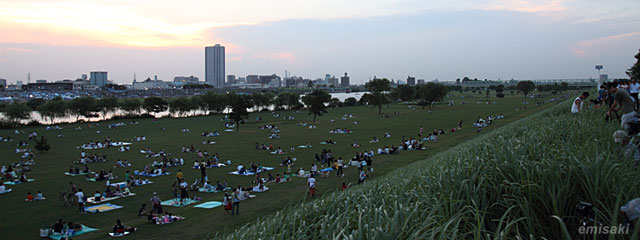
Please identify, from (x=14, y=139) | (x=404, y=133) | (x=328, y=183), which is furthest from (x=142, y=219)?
(x=14, y=139)

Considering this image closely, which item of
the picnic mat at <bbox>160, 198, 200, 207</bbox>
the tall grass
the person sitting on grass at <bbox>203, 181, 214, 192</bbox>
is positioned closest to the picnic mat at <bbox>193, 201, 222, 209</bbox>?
the picnic mat at <bbox>160, 198, 200, 207</bbox>

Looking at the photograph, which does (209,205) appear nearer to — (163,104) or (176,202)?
(176,202)

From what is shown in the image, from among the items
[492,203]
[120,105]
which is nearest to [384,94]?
[120,105]

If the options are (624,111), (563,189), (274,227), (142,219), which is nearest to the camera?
(563,189)

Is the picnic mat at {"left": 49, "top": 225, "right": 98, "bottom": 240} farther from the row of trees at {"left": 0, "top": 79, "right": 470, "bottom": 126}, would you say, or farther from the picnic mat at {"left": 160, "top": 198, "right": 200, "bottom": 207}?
the row of trees at {"left": 0, "top": 79, "right": 470, "bottom": 126}

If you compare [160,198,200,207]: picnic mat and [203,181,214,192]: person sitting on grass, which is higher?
[203,181,214,192]: person sitting on grass

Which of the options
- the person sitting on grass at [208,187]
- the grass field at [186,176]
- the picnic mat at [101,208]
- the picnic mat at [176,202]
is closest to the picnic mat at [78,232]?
the grass field at [186,176]

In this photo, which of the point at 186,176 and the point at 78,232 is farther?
the point at 186,176

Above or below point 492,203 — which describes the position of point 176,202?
below

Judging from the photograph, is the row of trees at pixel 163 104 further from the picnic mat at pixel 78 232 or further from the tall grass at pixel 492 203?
the tall grass at pixel 492 203

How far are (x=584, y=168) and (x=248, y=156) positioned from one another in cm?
3263

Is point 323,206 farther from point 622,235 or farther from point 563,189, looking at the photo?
point 622,235

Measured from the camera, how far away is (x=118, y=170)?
102 ft

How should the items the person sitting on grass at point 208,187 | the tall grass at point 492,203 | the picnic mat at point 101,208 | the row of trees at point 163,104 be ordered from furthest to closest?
1. the row of trees at point 163,104
2. the person sitting on grass at point 208,187
3. the picnic mat at point 101,208
4. the tall grass at point 492,203
